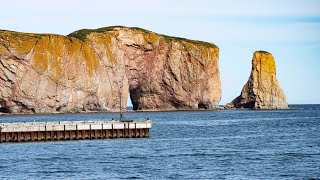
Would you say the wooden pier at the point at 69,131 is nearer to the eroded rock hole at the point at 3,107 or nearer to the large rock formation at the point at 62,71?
the large rock formation at the point at 62,71

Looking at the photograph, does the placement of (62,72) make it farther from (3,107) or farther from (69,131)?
(69,131)

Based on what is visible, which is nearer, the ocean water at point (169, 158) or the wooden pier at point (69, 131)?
A: the ocean water at point (169, 158)

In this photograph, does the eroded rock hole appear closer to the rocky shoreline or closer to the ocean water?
the rocky shoreline

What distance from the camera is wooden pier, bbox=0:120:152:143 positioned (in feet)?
290

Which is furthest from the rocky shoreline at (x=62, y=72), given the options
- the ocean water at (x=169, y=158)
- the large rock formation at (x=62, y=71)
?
the ocean water at (x=169, y=158)

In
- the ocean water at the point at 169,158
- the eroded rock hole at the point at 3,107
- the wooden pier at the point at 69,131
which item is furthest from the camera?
the eroded rock hole at the point at 3,107

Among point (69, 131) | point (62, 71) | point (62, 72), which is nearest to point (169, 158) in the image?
point (69, 131)

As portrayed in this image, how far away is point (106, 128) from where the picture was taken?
92562 mm

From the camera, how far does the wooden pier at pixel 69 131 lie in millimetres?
88438

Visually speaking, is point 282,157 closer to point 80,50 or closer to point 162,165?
point 162,165

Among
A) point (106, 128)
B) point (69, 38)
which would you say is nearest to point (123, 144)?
point (106, 128)

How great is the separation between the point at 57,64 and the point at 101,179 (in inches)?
4907

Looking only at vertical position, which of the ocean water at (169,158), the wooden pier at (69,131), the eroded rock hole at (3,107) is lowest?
the ocean water at (169,158)

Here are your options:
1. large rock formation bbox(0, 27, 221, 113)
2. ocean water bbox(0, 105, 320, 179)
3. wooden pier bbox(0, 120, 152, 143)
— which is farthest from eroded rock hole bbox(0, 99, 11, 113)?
wooden pier bbox(0, 120, 152, 143)
